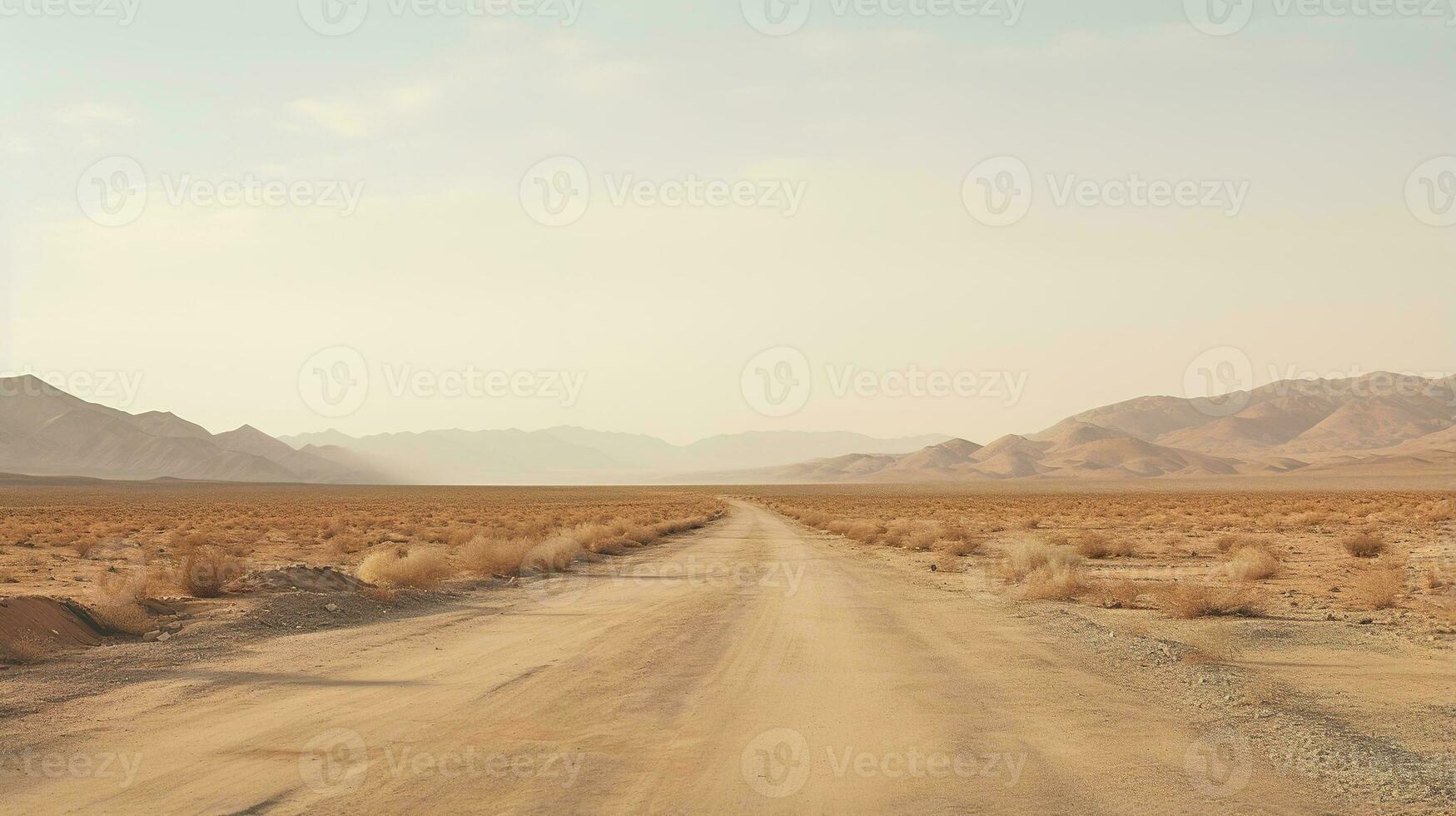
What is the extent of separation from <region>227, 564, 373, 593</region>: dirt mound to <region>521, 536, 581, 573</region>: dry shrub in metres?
5.73

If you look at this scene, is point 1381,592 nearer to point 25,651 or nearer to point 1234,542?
point 1234,542

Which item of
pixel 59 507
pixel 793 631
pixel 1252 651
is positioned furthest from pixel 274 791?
pixel 59 507

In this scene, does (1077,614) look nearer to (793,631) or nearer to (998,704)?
(793,631)

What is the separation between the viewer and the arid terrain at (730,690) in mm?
6379

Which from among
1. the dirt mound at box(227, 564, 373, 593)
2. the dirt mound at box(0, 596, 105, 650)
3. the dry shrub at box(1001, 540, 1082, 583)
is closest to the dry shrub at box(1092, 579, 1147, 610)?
the dry shrub at box(1001, 540, 1082, 583)

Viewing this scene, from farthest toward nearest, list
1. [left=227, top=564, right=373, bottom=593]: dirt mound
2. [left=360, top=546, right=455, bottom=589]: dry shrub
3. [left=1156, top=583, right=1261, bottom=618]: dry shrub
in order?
[left=360, top=546, right=455, bottom=589]: dry shrub
[left=227, top=564, right=373, bottom=593]: dirt mound
[left=1156, top=583, right=1261, bottom=618]: dry shrub

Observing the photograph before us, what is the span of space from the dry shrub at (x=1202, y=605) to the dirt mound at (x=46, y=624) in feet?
49.1

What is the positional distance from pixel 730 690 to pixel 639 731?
1763 mm

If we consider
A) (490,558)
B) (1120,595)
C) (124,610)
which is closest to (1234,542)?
(1120,595)

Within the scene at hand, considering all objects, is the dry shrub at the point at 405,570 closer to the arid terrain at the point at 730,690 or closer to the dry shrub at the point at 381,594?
the arid terrain at the point at 730,690

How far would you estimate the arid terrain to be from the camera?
6.38 meters

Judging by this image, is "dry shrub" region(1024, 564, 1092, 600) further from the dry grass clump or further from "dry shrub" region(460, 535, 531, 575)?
"dry shrub" region(460, 535, 531, 575)

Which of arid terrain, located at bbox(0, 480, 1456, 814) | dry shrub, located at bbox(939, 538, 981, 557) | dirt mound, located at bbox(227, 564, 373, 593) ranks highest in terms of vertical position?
dirt mound, located at bbox(227, 564, 373, 593)

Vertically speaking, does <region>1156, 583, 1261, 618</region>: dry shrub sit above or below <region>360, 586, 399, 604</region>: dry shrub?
below
